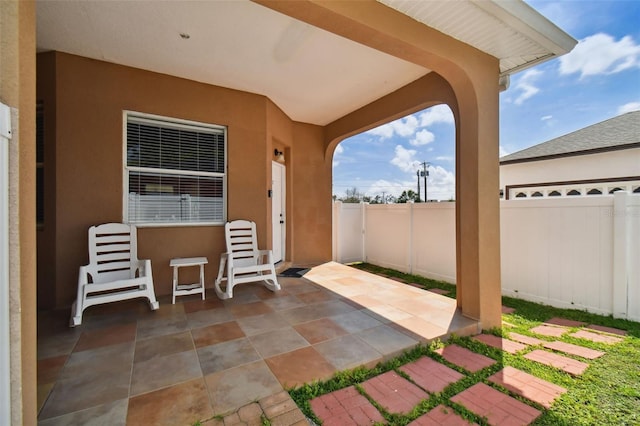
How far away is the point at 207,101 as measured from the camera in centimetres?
409

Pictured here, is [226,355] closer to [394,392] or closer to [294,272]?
[394,392]

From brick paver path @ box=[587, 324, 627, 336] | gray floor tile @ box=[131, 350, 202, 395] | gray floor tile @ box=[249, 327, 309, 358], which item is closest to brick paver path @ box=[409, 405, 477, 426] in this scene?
gray floor tile @ box=[249, 327, 309, 358]

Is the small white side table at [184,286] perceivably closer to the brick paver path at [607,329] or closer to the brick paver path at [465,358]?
the brick paver path at [465,358]

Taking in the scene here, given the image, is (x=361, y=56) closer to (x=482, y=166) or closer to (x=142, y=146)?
(x=482, y=166)

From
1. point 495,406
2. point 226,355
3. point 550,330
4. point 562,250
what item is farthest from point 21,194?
point 562,250

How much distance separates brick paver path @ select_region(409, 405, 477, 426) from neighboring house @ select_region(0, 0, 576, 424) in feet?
5.16

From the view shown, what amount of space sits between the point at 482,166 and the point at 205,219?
3.80 m

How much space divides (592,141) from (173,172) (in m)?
10.5

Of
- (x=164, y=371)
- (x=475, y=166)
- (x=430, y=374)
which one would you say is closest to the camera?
(x=164, y=371)

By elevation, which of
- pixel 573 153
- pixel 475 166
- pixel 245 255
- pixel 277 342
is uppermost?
pixel 573 153

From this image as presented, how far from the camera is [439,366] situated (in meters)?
2.27

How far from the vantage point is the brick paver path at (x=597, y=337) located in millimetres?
2730

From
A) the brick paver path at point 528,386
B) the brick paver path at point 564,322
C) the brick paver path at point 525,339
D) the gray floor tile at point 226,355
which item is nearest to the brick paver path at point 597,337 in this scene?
the brick paver path at point 564,322

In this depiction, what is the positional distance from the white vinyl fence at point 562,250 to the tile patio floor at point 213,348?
1.48 metres
